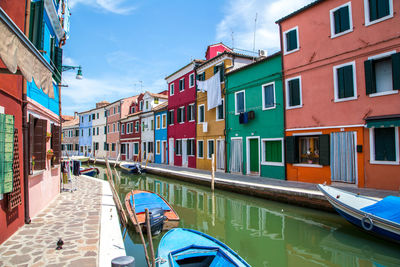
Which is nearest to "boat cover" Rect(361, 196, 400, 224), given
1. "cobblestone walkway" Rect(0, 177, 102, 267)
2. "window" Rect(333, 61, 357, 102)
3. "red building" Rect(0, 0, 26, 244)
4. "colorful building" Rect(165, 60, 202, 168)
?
"window" Rect(333, 61, 357, 102)

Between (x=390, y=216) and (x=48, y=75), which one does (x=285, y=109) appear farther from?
(x=48, y=75)

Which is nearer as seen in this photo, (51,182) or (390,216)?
(390,216)

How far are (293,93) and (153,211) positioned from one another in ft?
34.0

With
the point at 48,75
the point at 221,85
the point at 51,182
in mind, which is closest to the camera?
the point at 48,75

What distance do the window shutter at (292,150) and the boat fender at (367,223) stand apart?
6.84 m

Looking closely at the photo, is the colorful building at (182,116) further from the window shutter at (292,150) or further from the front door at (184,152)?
the window shutter at (292,150)

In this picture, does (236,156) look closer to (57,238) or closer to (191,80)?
(191,80)

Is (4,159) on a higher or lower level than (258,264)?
higher

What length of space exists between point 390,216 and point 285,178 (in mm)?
7858

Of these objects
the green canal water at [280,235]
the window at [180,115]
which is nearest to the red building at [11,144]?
the green canal water at [280,235]

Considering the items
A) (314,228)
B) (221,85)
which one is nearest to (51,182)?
(314,228)

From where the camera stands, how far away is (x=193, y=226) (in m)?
8.91

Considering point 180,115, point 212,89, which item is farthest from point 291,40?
point 180,115

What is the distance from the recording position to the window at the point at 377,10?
10.6 m
